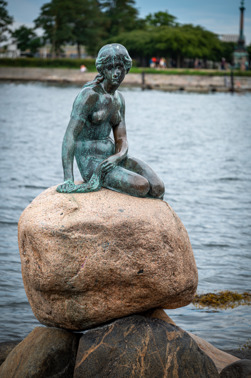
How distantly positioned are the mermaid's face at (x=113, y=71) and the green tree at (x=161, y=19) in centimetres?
8419

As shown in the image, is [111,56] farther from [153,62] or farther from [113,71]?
[153,62]

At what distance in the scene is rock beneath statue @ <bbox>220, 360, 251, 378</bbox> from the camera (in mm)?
5930

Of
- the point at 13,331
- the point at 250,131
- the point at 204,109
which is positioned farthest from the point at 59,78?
the point at 13,331

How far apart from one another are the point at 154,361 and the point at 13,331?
8.67 feet

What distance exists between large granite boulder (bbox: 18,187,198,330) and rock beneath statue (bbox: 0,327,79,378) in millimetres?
136

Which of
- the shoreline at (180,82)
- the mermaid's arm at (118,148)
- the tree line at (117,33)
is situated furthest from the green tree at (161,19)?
the mermaid's arm at (118,148)

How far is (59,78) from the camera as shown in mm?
69125

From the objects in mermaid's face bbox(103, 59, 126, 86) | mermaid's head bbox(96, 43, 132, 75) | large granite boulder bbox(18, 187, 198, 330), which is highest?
mermaid's head bbox(96, 43, 132, 75)

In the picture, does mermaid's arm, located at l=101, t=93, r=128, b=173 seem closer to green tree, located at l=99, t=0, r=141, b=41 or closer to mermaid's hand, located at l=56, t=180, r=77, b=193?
mermaid's hand, located at l=56, t=180, r=77, b=193

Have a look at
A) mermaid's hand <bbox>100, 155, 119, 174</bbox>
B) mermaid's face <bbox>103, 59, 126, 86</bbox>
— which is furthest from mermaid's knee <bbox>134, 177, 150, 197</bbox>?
mermaid's face <bbox>103, 59, 126, 86</bbox>

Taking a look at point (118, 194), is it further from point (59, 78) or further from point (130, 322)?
point (59, 78)

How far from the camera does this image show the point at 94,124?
21.2ft

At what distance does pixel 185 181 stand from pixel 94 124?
1185 centimetres

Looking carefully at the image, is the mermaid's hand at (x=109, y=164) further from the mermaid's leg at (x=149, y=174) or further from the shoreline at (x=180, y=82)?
the shoreline at (x=180, y=82)
